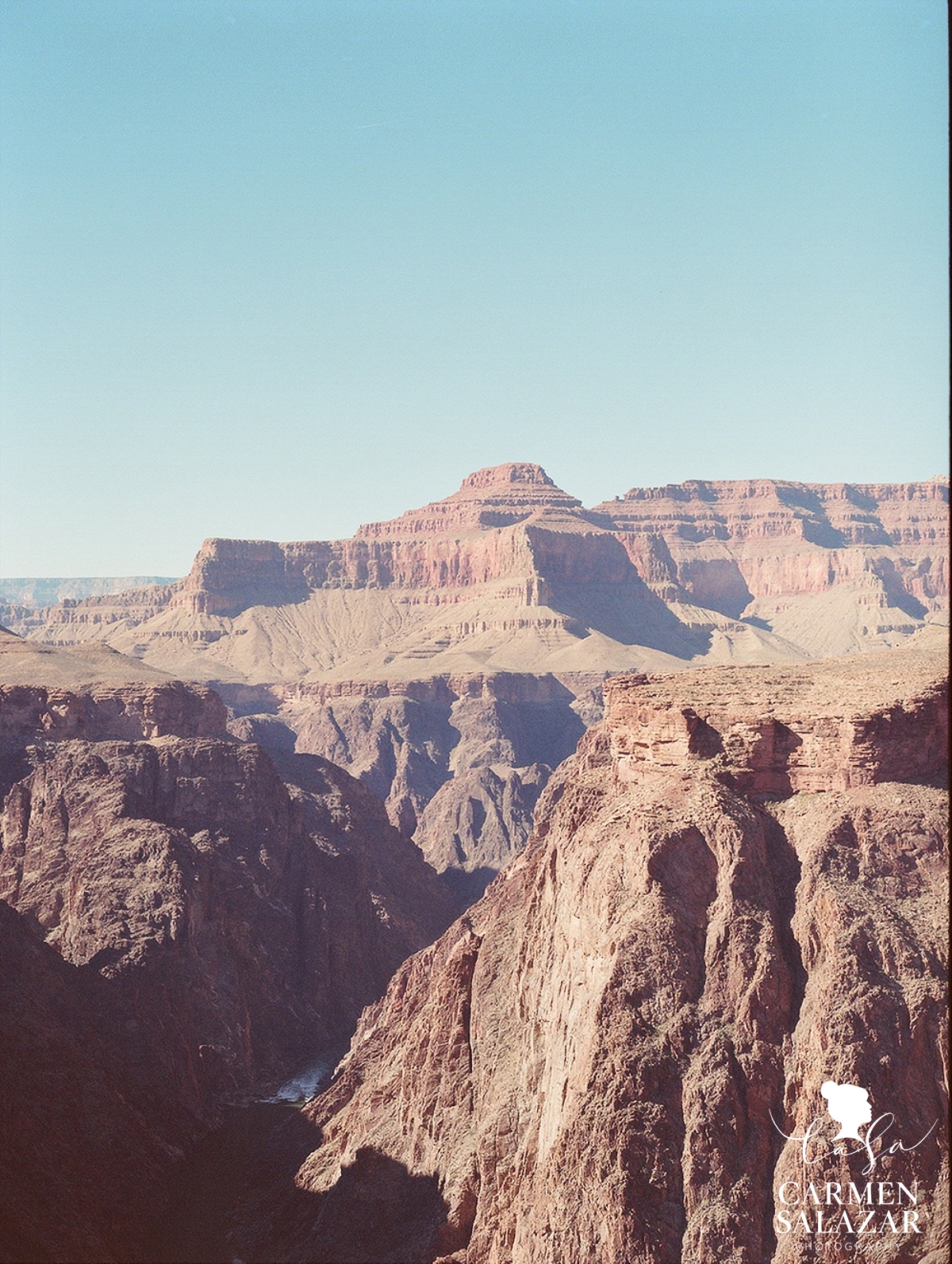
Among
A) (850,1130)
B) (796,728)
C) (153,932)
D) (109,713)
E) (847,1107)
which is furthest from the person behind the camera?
(109,713)


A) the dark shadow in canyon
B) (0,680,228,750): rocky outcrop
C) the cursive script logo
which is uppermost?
(0,680,228,750): rocky outcrop

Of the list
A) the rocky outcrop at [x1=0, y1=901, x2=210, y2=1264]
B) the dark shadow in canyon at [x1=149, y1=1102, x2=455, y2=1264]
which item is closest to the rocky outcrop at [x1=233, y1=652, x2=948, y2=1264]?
the dark shadow in canyon at [x1=149, y1=1102, x2=455, y2=1264]

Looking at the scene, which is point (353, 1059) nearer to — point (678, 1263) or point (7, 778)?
point (678, 1263)

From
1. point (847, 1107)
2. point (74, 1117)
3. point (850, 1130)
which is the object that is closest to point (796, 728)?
point (847, 1107)

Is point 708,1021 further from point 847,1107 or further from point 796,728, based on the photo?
point 796,728

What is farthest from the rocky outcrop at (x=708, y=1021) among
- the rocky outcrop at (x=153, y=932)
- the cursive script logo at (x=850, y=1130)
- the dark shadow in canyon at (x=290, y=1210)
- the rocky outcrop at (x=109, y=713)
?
the rocky outcrop at (x=109, y=713)

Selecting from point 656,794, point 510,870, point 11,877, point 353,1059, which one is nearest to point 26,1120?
point 353,1059

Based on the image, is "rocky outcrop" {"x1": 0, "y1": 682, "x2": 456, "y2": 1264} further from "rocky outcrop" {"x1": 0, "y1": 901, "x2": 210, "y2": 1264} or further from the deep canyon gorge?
the deep canyon gorge
